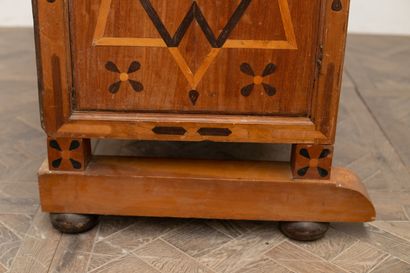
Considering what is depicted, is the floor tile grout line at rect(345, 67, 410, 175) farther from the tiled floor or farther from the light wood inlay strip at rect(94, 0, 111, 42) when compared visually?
the light wood inlay strip at rect(94, 0, 111, 42)

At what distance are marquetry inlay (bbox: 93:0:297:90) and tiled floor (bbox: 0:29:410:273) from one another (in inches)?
14.5


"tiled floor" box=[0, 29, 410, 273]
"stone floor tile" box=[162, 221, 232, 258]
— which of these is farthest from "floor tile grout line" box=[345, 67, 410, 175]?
"stone floor tile" box=[162, 221, 232, 258]

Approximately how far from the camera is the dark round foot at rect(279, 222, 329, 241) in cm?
127

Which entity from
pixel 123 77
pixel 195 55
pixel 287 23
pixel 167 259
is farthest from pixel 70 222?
pixel 287 23

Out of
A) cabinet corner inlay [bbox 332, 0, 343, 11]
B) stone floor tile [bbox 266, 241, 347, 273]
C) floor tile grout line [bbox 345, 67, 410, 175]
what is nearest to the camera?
cabinet corner inlay [bbox 332, 0, 343, 11]

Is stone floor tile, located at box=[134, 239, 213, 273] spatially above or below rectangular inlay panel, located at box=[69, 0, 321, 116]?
below

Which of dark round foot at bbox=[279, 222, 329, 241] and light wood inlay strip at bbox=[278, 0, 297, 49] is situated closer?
light wood inlay strip at bbox=[278, 0, 297, 49]

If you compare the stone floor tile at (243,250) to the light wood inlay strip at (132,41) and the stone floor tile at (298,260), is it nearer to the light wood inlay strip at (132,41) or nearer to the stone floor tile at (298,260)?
the stone floor tile at (298,260)

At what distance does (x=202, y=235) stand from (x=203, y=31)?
43 cm

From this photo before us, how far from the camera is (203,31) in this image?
1140mm

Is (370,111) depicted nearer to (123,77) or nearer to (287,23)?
(287,23)

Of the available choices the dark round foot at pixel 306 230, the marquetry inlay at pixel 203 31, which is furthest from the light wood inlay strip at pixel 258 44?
the dark round foot at pixel 306 230

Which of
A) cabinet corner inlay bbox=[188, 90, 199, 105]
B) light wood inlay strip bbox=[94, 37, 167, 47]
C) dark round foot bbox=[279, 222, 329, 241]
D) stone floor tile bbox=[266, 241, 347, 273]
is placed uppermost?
light wood inlay strip bbox=[94, 37, 167, 47]

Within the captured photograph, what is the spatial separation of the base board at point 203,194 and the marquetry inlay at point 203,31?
0.23 meters
